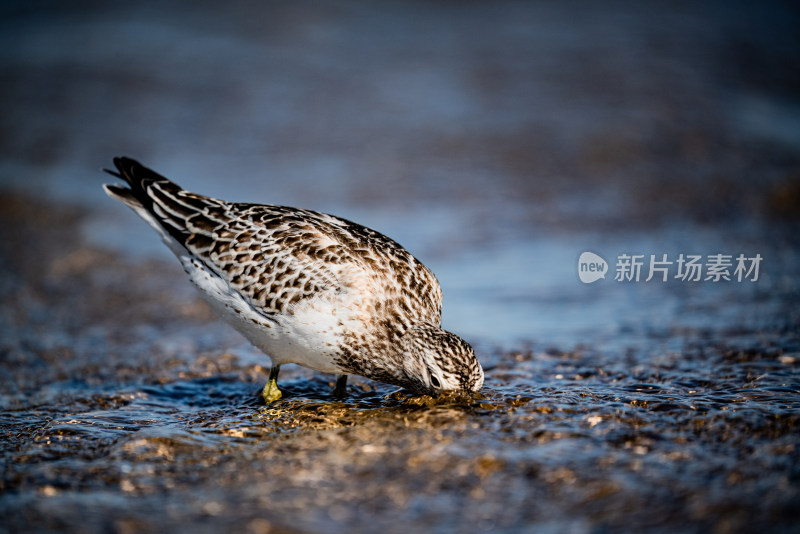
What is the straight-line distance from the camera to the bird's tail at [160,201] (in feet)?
21.3

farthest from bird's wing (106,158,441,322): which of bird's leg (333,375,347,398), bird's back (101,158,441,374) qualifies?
bird's leg (333,375,347,398)

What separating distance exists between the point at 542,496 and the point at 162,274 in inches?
256

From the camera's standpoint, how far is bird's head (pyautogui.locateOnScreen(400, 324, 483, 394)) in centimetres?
545

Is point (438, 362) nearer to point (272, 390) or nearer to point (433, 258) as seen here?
point (272, 390)

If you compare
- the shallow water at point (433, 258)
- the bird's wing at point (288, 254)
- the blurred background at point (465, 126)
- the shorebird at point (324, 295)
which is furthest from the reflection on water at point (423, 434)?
the blurred background at point (465, 126)

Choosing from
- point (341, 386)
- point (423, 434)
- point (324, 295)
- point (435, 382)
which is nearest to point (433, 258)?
point (341, 386)

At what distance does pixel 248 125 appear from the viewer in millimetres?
14797

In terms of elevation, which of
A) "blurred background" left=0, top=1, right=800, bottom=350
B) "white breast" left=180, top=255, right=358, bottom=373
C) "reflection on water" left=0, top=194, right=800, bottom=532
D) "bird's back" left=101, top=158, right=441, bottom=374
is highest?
"blurred background" left=0, top=1, right=800, bottom=350

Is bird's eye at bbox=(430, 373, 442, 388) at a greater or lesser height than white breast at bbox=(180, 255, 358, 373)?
lesser

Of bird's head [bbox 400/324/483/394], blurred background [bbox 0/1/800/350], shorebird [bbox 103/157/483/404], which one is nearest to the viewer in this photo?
bird's head [bbox 400/324/483/394]

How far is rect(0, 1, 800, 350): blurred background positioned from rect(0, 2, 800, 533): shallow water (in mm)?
66

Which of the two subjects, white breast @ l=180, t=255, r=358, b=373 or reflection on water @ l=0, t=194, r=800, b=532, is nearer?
reflection on water @ l=0, t=194, r=800, b=532

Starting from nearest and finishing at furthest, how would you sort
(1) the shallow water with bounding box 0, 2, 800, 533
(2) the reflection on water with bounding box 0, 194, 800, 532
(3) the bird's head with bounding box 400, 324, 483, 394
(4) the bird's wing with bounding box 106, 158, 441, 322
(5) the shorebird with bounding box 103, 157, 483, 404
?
(2) the reflection on water with bounding box 0, 194, 800, 532, (1) the shallow water with bounding box 0, 2, 800, 533, (3) the bird's head with bounding box 400, 324, 483, 394, (5) the shorebird with bounding box 103, 157, 483, 404, (4) the bird's wing with bounding box 106, 158, 441, 322

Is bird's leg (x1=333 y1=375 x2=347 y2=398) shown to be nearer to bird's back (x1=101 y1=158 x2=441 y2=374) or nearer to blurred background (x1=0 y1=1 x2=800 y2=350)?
bird's back (x1=101 y1=158 x2=441 y2=374)
